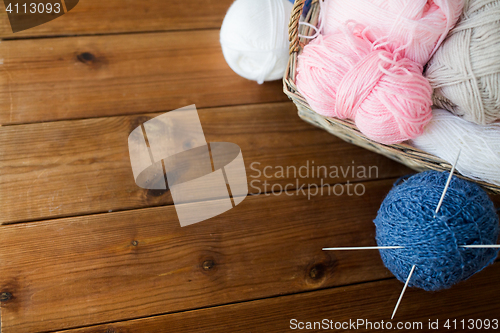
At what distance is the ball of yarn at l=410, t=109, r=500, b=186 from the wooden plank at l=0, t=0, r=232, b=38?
0.49 meters

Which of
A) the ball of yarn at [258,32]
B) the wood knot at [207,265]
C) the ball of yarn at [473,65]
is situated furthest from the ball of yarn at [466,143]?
the wood knot at [207,265]

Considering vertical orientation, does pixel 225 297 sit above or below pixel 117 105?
below

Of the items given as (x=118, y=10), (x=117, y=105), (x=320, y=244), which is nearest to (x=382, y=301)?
(x=320, y=244)

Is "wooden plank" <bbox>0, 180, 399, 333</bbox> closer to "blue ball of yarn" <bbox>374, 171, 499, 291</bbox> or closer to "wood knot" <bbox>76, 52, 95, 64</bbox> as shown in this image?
"blue ball of yarn" <bbox>374, 171, 499, 291</bbox>

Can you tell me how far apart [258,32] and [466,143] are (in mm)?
376

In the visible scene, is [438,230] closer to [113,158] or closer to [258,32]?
[258,32]

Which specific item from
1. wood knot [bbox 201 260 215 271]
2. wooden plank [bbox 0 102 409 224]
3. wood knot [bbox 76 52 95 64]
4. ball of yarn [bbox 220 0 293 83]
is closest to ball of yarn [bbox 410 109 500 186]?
wooden plank [bbox 0 102 409 224]

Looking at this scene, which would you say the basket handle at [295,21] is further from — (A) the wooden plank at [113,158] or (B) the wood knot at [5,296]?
(B) the wood knot at [5,296]

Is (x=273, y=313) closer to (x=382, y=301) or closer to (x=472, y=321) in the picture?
(x=382, y=301)

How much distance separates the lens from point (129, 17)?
0.73 m

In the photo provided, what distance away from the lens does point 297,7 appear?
1.65 ft

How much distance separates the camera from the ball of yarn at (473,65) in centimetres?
46

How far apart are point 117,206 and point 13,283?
212 mm

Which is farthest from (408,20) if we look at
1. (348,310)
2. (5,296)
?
(5,296)
